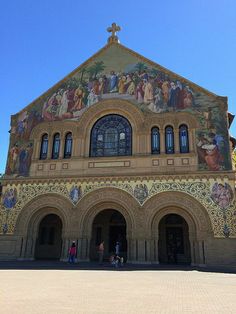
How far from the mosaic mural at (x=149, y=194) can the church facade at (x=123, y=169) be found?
0.05 meters

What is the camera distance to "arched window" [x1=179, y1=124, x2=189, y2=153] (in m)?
18.4

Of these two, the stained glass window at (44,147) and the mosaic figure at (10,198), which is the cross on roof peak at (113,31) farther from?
the mosaic figure at (10,198)

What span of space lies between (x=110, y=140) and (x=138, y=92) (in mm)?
3826

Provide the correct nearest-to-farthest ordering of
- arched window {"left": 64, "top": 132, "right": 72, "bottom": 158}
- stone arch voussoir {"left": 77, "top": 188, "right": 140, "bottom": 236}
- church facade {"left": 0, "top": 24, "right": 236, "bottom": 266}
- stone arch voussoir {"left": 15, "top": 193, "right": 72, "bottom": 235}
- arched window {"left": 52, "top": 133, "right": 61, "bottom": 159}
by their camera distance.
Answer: church facade {"left": 0, "top": 24, "right": 236, "bottom": 266}
stone arch voussoir {"left": 77, "top": 188, "right": 140, "bottom": 236}
stone arch voussoir {"left": 15, "top": 193, "right": 72, "bottom": 235}
arched window {"left": 64, "top": 132, "right": 72, "bottom": 158}
arched window {"left": 52, "top": 133, "right": 61, "bottom": 159}

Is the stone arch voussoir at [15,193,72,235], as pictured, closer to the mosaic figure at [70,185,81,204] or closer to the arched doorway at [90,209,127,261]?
the mosaic figure at [70,185,81,204]

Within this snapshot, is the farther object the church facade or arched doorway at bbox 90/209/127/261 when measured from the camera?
arched doorway at bbox 90/209/127/261

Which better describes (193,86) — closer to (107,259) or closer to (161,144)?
(161,144)

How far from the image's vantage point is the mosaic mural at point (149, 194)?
1622cm


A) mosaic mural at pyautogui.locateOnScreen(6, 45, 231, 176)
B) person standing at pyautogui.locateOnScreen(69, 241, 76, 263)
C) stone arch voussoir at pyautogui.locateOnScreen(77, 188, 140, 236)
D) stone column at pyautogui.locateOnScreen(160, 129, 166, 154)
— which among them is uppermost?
mosaic mural at pyautogui.locateOnScreen(6, 45, 231, 176)

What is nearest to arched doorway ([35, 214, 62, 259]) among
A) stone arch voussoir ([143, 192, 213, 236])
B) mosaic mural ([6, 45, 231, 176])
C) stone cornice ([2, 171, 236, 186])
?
stone cornice ([2, 171, 236, 186])

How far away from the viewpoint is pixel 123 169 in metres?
18.7
